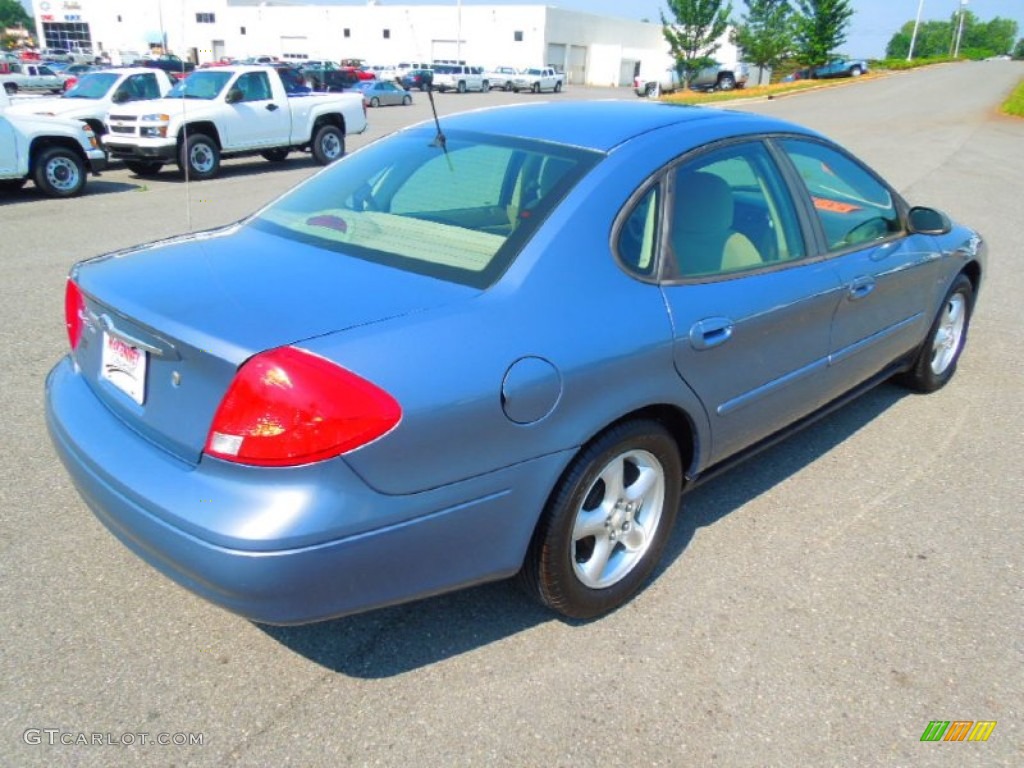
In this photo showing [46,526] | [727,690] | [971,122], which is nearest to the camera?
[727,690]

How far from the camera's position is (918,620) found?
2.87m

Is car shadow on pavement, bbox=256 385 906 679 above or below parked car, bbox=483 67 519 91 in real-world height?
above

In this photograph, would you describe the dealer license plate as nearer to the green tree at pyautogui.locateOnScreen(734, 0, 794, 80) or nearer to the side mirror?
the side mirror

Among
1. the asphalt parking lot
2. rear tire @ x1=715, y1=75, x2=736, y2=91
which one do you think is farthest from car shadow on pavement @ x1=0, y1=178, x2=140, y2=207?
rear tire @ x1=715, y1=75, x2=736, y2=91

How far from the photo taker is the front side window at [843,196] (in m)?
3.58

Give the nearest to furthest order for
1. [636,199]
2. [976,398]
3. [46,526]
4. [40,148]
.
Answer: [636,199]
[46,526]
[976,398]
[40,148]

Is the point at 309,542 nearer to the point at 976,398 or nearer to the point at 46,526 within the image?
the point at 46,526

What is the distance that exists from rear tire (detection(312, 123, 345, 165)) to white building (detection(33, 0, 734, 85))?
5980 centimetres

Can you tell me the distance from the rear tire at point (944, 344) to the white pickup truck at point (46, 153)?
10739 millimetres

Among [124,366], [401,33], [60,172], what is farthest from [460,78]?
[124,366]

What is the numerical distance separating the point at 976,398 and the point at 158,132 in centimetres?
1248

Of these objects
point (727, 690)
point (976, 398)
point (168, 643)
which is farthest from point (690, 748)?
point (976, 398)

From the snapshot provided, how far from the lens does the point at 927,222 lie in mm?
4156

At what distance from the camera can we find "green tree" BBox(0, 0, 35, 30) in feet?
383
